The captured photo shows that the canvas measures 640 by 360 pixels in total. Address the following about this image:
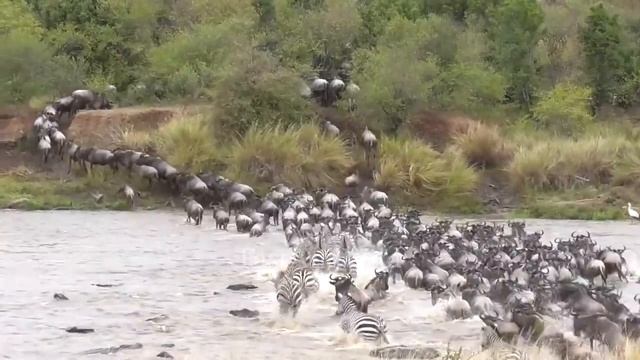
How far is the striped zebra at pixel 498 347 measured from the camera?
11180 millimetres

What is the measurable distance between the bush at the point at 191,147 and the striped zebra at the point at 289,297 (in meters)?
15.6

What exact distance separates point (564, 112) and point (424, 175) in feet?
24.0

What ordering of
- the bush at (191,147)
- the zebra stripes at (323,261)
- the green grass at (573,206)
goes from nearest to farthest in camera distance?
the zebra stripes at (323,261) → the green grass at (573,206) → the bush at (191,147)

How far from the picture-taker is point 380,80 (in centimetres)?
3247

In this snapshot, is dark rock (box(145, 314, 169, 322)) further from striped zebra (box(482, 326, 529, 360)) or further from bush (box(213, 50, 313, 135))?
bush (box(213, 50, 313, 135))

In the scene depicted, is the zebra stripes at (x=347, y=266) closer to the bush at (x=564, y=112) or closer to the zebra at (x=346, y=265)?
the zebra at (x=346, y=265)

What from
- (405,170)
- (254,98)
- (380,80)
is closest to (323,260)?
(405,170)

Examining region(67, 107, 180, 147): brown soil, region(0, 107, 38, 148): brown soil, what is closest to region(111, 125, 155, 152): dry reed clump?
region(67, 107, 180, 147): brown soil

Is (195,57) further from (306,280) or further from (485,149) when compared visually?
(306,280)

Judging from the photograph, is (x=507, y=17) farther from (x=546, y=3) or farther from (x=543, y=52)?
(x=546, y=3)

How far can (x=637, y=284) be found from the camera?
1831cm

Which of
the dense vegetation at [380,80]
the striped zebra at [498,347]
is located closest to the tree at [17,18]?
the dense vegetation at [380,80]

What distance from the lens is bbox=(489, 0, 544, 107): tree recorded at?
124 feet

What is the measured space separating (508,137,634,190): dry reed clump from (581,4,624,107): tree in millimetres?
8313
